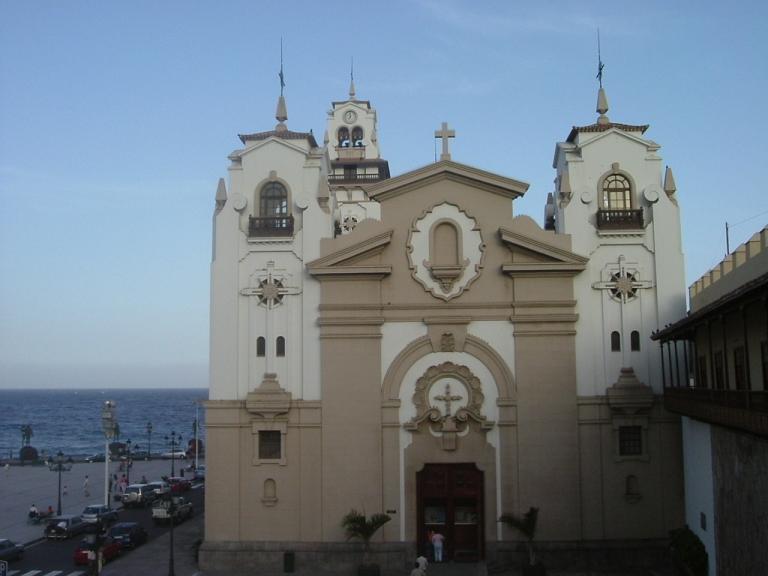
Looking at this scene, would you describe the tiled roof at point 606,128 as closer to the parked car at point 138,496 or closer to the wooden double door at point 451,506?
the wooden double door at point 451,506

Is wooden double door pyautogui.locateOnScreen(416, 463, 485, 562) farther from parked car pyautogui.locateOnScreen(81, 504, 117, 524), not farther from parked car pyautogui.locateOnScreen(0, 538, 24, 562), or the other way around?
parked car pyautogui.locateOnScreen(81, 504, 117, 524)

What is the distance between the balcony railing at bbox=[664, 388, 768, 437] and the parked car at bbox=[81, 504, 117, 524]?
3091 cm

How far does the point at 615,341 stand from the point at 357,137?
2278cm

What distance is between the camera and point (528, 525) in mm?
32594

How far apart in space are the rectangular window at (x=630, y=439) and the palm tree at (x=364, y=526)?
9963 millimetres

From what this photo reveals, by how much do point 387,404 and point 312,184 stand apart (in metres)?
9.99

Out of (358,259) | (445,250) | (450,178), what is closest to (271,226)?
(358,259)

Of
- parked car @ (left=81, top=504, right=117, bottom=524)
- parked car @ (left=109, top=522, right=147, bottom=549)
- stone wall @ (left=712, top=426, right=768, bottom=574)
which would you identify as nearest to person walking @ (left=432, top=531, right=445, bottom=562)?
stone wall @ (left=712, top=426, right=768, bottom=574)

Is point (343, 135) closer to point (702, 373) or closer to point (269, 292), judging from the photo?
point (269, 292)

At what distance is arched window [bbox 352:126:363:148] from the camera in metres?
51.0

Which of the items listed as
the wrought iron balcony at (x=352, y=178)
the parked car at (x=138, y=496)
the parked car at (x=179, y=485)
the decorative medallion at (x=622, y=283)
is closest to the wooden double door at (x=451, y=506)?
the decorative medallion at (x=622, y=283)

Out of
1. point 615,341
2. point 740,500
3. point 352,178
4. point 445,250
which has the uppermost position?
point 352,178

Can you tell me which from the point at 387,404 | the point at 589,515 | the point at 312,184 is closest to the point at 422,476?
the point at 387,404

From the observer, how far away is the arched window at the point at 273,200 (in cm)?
3666
